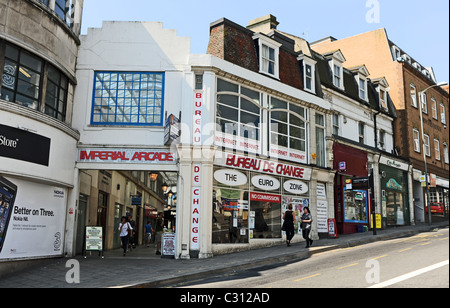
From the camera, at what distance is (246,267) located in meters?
13.1

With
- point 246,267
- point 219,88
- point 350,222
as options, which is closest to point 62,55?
point 219,88

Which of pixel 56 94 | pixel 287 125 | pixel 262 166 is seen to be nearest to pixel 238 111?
pixel 262 166

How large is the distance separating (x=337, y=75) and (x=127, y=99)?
13.7m

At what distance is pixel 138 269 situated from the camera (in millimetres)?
12633

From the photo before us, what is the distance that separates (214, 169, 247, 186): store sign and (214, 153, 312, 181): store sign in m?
0.28

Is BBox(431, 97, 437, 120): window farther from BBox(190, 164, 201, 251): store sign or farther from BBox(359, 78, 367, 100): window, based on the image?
BBox(190, 164, 201, 251): store sign

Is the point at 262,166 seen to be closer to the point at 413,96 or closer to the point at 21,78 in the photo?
the point at 21,78

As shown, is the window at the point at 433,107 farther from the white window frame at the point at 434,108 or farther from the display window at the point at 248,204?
the display window at the point at 248,204

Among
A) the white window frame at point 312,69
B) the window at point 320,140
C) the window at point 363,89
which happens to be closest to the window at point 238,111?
the white window frame at point 312,69

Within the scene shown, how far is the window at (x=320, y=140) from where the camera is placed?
21484 mm

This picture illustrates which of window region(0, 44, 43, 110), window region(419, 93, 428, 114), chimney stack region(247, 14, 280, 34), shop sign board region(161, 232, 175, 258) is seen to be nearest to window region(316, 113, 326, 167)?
chimney stack region(247, 14, 280, 34)

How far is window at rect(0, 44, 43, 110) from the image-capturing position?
43.2ft
